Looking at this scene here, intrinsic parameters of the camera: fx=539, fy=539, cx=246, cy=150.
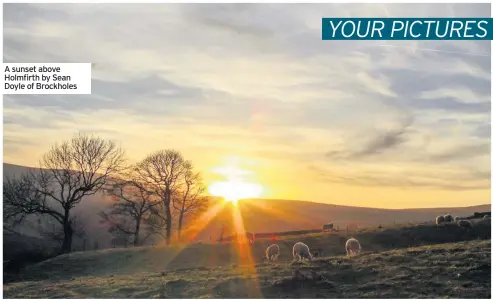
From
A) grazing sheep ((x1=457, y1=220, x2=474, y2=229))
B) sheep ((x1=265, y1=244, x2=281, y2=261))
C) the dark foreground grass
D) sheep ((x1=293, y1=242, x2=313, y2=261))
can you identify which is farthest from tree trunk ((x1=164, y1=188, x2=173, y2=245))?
the dark foreground grass

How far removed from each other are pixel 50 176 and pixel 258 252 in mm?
27386

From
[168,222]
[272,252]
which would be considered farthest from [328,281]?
[168,222]

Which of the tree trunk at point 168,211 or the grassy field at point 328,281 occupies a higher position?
the tree trunk at point 168,211

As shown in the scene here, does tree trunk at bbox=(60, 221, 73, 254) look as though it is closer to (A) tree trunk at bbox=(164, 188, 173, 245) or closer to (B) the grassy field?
(A) tree trunk at bbox=(164, 188, 173, 245)

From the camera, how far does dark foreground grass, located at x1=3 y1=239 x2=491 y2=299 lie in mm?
24094

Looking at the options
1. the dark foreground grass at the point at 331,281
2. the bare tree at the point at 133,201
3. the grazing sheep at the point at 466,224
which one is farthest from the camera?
the bare tree at the point at 133,201

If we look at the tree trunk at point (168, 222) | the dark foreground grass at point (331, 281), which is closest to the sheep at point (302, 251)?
the dark foreground grass at point (331, 281)

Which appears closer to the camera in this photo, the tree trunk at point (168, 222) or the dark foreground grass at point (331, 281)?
the dark foreground grass at point (331, 281)

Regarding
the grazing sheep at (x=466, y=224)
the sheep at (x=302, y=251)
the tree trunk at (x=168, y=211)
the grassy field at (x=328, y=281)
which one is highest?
the tree trunk at (x=168, y=211)

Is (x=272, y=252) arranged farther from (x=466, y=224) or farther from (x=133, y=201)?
(x=133, y=201)

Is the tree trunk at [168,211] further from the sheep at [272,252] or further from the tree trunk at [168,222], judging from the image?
the sheep at [272,252]

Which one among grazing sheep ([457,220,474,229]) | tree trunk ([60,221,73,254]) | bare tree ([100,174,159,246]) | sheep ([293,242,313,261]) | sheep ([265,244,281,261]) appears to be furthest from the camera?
bare tree ([100,174,159,246])

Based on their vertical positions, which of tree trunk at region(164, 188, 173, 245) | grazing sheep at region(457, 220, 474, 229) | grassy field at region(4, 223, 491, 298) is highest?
tree trunk at region(164, 188, 173, 245)

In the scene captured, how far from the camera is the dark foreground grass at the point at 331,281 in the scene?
79.0 ft
